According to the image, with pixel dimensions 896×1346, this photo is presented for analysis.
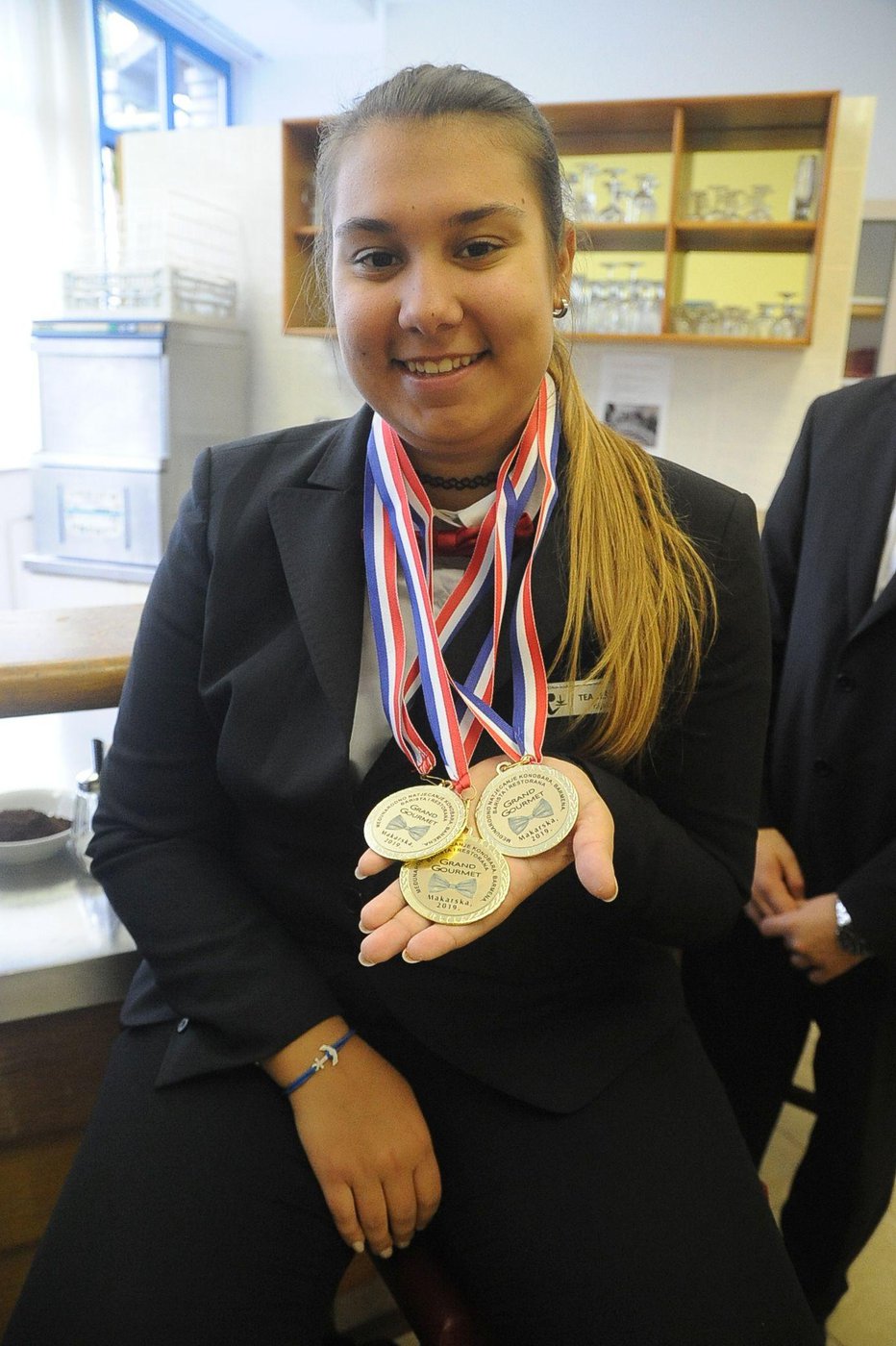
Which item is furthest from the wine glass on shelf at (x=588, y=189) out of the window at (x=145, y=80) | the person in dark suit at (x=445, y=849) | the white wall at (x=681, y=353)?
the person in dark suit at (x=445, y=849)

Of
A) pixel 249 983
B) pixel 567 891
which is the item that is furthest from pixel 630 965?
pixel 249 983

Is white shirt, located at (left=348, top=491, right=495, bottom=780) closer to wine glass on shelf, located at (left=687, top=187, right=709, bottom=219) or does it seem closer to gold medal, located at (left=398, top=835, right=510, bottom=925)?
gold medal, located at (left=398, top=835, right=510, bottom=925)

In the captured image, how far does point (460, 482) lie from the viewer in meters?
1.04

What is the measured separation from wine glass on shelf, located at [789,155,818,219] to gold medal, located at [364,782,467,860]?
12.2 ft

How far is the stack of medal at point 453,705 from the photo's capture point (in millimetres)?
824

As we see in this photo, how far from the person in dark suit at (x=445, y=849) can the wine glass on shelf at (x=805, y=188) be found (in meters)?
3.33

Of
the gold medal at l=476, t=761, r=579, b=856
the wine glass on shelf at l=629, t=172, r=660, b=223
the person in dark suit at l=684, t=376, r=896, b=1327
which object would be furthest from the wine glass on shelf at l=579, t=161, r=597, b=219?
the gold medal at l=476, t=761, r=579, b=856

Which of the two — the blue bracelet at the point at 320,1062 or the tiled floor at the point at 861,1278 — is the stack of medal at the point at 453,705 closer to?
the blue bracelet at the point at 320,1062

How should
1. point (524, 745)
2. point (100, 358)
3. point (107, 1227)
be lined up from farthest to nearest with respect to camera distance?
point (100, 358) → point (524, 745) → point (107, 1227)

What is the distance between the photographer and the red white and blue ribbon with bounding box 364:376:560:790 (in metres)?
0.94

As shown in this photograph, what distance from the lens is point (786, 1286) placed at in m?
0.84

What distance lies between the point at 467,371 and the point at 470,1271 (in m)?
0.80

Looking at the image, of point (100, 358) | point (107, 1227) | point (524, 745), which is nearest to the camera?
point (107, 1227)

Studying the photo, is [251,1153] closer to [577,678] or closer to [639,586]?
[577,678]
